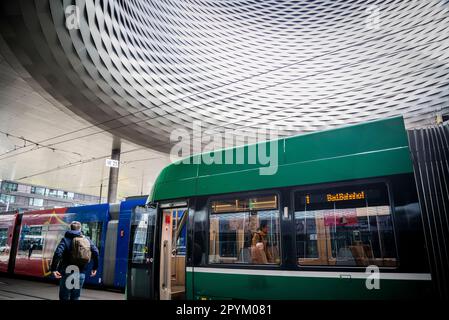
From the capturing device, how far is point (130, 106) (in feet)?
71.3

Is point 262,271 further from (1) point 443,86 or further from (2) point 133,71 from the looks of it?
(1) point 443,86

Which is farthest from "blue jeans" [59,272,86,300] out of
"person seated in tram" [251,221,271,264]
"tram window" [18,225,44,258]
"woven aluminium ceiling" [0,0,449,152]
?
"woven aluminium ceiling" [0,0,449,152]

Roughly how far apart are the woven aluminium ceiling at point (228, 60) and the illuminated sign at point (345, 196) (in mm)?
11730

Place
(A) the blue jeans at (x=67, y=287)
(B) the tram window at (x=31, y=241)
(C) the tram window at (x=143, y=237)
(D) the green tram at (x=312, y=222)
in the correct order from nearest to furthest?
(D) the green tram at (x=312, y=222), (A) the blue jeans at (x=67, y=287), (C) the tram window at (x=143, y=237), (B) the tram window at (x=31, y=241)

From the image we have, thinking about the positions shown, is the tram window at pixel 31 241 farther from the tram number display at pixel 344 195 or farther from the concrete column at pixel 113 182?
the tram number display at pixel 344 195

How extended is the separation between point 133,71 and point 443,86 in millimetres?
23167

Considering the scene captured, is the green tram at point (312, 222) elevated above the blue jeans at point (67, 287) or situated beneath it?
elevated above

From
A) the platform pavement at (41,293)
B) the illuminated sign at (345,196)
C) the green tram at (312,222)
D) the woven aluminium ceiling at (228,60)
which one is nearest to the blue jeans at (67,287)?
the green tram at (312,222)

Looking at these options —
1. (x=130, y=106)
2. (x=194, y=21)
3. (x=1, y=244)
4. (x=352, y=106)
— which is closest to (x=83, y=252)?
(x=1, y=244)

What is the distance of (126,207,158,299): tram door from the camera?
6.18m

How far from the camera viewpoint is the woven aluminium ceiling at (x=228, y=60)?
620 inches

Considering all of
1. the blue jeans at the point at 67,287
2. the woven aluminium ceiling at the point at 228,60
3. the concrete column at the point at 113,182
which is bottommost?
the blue jeans at the point at 67,287

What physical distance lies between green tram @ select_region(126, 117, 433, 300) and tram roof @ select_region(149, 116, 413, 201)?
14 mm

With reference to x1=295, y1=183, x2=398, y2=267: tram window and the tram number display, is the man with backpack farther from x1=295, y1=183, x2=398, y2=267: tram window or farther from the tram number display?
the tram number display
